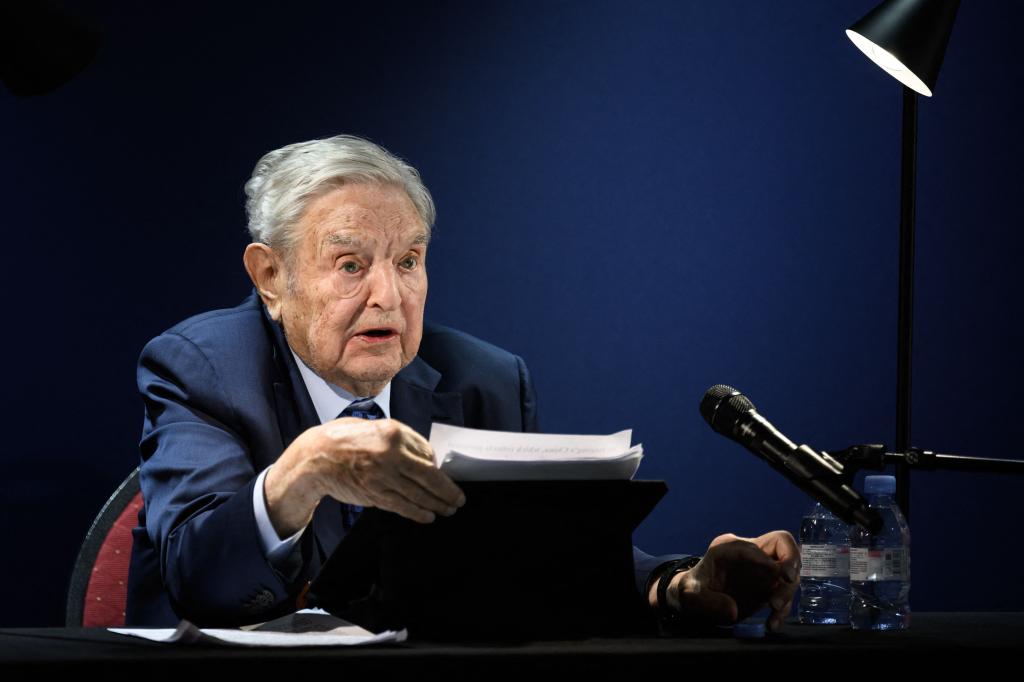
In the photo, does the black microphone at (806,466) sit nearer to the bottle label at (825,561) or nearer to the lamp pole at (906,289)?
the bottle label at (825,561)

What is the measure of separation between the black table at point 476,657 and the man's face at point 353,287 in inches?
28.4

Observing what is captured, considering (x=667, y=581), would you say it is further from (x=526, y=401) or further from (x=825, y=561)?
(x=526, y=401)

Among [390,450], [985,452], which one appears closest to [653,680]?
[390,450]

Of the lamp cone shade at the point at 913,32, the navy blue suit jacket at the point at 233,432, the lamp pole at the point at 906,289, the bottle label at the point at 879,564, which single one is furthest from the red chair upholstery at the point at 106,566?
the lamp cone shade at the point at 913,32

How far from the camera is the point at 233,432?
1.80 meters

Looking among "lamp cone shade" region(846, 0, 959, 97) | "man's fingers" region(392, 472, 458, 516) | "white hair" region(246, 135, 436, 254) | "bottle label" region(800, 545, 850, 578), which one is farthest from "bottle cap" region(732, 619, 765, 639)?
"lamp cone shade" region(846, 0, 959, 97)

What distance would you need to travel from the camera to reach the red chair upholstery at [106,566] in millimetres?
2137

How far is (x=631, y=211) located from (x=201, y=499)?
1.66m

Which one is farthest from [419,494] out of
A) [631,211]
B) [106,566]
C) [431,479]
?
[631,211]

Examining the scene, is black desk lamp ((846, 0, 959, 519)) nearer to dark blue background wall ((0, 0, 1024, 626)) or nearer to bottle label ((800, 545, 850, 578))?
bottle label ((800, 545, 850, 578))

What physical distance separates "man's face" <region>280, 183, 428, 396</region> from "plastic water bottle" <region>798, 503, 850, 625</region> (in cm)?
73

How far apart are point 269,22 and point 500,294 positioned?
33.2 inches

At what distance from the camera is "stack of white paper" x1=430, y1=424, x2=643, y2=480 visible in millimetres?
1209

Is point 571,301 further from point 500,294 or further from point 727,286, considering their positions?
point 727,286
